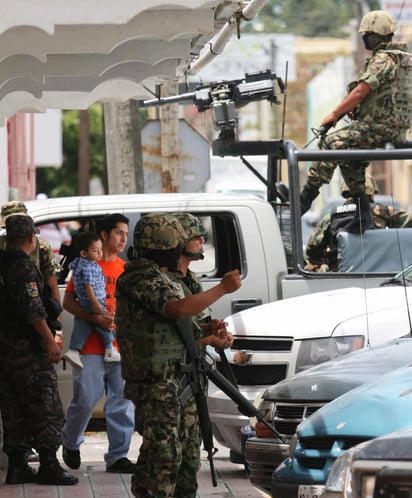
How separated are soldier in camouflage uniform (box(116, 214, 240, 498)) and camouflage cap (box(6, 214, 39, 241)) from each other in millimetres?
1839

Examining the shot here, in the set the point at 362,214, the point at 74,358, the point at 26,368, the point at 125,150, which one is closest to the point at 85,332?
the point at 74,358

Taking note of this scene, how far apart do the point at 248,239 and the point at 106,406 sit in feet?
A: 6.48

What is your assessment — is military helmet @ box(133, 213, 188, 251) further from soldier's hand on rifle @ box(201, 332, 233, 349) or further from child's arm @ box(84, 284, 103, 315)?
child's arm @ box(84, 284, 103, 315)

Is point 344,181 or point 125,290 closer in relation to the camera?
point 125,290

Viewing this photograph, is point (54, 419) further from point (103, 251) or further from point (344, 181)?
point (344, 181)

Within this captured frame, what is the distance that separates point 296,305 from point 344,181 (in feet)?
8.47

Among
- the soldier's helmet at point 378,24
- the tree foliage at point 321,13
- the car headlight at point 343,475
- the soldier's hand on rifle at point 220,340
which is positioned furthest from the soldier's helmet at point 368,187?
the tree foliage at point 321,13

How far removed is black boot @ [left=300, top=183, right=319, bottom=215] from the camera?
11906mm

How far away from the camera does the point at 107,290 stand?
9.93 m

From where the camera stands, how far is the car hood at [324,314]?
29.4 ft

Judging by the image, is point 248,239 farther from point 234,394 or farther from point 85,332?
point 234,394

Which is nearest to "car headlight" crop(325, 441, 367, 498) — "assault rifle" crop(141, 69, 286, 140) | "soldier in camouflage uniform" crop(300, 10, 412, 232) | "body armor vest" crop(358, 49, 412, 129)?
"soldier in camouflage uniform" crop(300, 10, 412, 232)

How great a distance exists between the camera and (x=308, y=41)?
78250 mm

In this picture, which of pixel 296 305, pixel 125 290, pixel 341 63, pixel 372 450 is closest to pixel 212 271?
pixel 296 305
